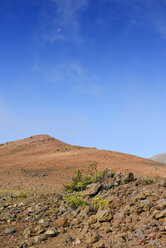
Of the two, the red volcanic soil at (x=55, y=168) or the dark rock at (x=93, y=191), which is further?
the red volcanic soil at (x=55, y=168)

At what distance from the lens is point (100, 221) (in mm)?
6898

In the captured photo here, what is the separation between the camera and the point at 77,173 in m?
13.6

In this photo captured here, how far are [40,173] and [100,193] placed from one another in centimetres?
1508

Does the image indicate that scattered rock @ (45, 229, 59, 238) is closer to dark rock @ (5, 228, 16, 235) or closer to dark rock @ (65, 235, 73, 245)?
dark rock @ (65, 235, 73, 245)

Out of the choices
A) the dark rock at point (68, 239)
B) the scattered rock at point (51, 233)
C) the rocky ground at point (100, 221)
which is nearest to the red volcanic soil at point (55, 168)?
the rocky ground at point (100, 221)

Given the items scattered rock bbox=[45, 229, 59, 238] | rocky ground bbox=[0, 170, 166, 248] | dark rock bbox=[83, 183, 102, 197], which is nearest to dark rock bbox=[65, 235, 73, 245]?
rocky ground bbox=[0, 170, 166, 248]

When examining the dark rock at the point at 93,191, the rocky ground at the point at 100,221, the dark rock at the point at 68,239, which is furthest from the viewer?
the dark rock at the point at 93,191

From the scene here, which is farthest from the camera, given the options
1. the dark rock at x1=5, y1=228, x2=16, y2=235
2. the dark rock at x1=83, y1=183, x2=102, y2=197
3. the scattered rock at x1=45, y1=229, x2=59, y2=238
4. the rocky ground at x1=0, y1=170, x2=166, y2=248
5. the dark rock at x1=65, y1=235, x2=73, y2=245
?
the dark rock at x1=83, y1=183, x2=102, y2=197

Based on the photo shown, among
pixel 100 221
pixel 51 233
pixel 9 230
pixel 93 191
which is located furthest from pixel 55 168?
pixel 100 221

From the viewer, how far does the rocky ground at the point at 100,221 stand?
5746 mm

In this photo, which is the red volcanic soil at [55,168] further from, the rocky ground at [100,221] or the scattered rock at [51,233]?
the scattered rock at [51,233]

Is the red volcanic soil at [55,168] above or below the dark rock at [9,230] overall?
above

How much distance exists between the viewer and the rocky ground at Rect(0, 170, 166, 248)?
5.75 m

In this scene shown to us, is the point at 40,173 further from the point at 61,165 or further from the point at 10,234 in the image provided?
the point at 10,234
